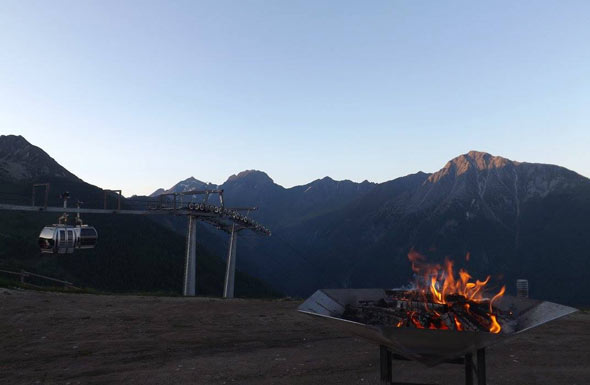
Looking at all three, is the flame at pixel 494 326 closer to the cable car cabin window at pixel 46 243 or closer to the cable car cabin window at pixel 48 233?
the cable car cabin window at pixel 46 243

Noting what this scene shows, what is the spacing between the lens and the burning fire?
6.71 meters


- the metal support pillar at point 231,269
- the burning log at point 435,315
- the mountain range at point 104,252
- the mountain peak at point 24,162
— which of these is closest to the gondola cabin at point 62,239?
the metal support pillar at point 231,269

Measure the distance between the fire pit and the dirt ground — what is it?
315 centimetres

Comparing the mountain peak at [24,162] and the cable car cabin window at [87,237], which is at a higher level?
the mountain peak at [24,162]

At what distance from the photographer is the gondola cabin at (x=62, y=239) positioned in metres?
21.8

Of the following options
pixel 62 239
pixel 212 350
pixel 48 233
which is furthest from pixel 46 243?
pixel 212 350

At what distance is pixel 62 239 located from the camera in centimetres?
2194

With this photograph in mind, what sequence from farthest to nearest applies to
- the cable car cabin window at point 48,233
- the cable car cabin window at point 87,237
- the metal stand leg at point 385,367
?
the cable car cabin window at point 87,237 < the cable car cabin window at point 48,233 < the metal stand leg at point 385,367

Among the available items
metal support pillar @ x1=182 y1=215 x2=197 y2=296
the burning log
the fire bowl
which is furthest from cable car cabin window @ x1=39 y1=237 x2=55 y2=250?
the burning log

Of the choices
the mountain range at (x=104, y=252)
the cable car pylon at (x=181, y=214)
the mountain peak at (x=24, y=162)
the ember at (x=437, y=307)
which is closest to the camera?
the ember at (x=437, y=307)

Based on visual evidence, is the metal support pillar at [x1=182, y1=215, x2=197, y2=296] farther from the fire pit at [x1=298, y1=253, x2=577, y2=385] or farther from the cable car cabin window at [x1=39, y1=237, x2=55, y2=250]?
the fire pit at [x1=298, y1=253, x2=577, y2=385]

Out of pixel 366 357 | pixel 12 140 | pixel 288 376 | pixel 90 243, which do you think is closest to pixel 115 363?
pixel 288 376

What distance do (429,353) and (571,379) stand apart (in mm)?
7293

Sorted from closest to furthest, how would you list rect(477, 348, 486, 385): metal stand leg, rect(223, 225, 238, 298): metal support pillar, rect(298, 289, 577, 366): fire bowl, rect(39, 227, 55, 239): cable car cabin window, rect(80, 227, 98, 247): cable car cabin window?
1. rect(298, 289, 577, 366): fire bowl
2. rect(477, 348, 486, 385): metal stand leg
3. rect(39, 227, 55, 239): cable car cabin window
4. rect(80, 227, 98, 247): cable car cabin window
5. rect(223, 225, 238, 298): metal support pillar
